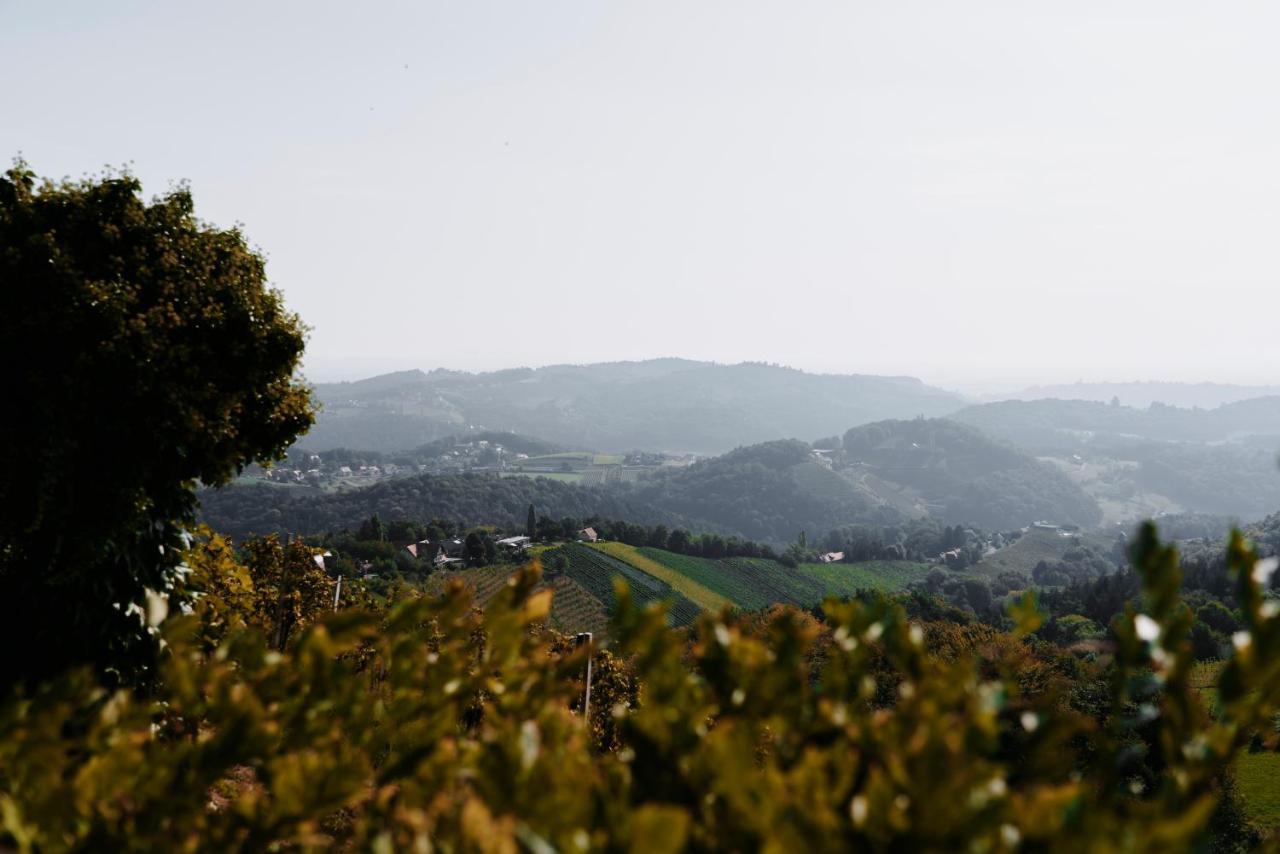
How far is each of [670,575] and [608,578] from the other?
11.3 metres

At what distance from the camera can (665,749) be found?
248 centimetres

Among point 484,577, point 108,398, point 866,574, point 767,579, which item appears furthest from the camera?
point 866,574

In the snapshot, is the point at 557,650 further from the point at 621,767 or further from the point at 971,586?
the point at 971,586

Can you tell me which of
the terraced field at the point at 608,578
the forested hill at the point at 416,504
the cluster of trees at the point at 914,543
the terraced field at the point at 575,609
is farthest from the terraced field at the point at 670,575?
the cluster of trees at the point at 914,543

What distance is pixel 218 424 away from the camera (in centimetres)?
770

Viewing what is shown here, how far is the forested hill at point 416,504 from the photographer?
130250mm

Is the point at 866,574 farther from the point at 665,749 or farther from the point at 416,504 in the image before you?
the point at 665,749

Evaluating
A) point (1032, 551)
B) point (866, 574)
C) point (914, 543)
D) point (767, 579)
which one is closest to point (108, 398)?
point (767, 579)

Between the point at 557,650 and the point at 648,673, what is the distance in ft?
80.3

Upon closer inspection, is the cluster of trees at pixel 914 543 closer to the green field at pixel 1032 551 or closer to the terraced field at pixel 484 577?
the green field at pixel 1032 551

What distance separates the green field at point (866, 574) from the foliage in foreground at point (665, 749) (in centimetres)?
10959

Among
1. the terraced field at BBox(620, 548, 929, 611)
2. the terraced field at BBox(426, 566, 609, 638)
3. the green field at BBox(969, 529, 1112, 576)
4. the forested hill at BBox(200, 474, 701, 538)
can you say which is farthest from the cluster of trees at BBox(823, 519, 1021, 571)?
the terraced field at BBox(426, 566, 609, 638)

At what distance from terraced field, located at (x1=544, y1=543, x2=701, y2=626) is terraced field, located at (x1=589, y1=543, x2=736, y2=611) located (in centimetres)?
148

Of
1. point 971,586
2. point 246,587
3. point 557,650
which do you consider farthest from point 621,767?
point 971,586
